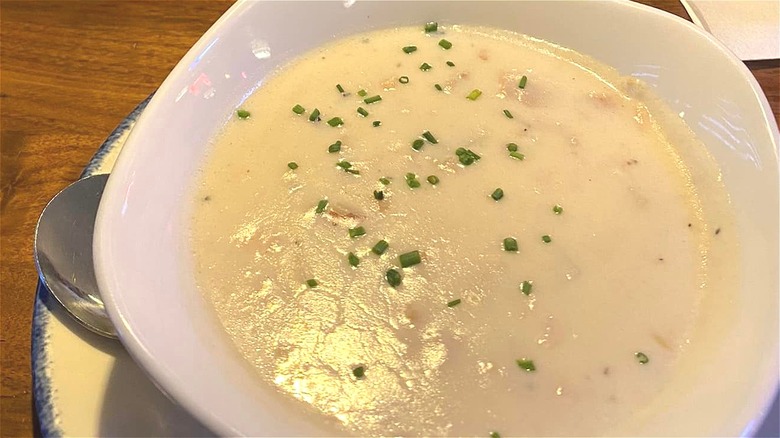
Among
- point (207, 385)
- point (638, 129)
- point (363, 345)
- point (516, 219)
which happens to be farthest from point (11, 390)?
point (638, 129)

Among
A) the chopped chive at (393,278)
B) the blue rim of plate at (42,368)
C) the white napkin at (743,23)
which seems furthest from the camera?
the white napkin at (743,23)

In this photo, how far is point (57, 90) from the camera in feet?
6.82

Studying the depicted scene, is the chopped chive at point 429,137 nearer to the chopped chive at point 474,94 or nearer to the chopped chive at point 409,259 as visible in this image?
the chopped chive at point 474,94

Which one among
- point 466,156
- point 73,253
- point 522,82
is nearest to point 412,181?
point 466,156

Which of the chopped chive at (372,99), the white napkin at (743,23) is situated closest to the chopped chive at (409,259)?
the chopped chive at (372,99)

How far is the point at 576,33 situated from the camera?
5.96ft

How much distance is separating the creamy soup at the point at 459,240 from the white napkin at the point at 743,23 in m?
0.68

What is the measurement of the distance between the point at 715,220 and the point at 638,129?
1.05 ft

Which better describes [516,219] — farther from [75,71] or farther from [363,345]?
[75,71]

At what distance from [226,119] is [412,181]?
498 millimetres

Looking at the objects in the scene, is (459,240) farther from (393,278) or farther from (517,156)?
(517,156)

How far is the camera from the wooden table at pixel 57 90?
1.62 m

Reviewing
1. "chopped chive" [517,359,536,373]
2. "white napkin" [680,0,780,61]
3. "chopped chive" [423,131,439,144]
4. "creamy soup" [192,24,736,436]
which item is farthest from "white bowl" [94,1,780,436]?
"white napkin" [680,0,780,61]

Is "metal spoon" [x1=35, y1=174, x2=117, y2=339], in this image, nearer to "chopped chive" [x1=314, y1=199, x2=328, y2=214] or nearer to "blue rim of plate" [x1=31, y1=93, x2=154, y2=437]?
"blue rim of plate" [x1=31, y1=93, x2=154, y2=437]
